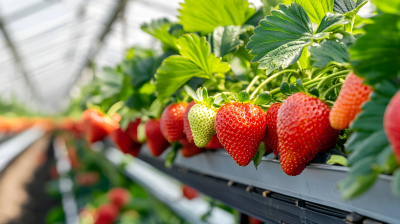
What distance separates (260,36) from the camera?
0.41 meters

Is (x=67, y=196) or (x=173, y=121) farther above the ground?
(x=173, y=121)

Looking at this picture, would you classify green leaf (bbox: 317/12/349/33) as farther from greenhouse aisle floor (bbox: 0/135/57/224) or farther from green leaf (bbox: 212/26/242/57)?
greenhouse aisle floor (bbox: 0/135/57/224)

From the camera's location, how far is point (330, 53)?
34cm

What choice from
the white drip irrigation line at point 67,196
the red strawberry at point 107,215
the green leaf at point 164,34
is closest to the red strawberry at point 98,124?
the green leaf at point 164,34

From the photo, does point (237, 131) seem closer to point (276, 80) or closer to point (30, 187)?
point (276, 80)

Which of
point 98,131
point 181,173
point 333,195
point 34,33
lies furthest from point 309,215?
point 34,33

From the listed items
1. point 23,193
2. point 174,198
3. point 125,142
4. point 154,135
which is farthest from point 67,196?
point 154,135

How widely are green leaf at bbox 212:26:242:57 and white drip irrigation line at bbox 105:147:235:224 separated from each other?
0.91 metres

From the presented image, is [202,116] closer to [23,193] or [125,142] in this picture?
[125,142]

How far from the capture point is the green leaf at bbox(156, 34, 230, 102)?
0.51m

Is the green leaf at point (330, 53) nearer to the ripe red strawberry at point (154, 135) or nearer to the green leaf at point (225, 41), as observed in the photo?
the green leaf at point (225, 41)

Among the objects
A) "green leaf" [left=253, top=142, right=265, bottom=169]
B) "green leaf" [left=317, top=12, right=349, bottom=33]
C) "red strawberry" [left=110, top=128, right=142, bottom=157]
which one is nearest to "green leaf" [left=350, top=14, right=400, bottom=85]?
"green leaf" [left=317, top=12, right=349, bottom=33]

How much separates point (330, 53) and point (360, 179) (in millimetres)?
165

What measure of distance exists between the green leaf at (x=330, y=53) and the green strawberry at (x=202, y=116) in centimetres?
17
